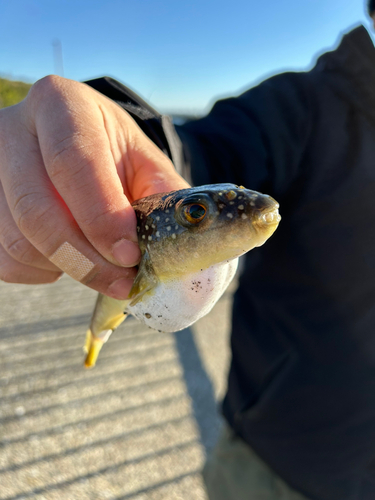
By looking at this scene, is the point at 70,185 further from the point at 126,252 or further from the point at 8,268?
the point at 8,268

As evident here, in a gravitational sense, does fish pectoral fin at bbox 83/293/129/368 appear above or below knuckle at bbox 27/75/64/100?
below

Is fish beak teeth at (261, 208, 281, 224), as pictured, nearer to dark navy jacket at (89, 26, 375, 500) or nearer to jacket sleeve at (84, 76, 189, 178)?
jacket sleeve at (84, 76, 189, 178)

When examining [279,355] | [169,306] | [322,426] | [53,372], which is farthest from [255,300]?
[53,372]

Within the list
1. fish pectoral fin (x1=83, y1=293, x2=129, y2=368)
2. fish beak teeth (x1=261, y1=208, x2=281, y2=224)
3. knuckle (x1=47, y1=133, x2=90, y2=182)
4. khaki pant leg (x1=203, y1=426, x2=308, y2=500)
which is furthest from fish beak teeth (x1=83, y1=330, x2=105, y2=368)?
khaki pant leg (x1=203, y1=426, x2=308, y2=500)

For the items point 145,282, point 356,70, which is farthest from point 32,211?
point 356,70

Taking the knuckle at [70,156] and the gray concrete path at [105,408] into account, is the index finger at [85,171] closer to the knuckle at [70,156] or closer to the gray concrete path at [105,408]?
the knuckle at [70,156]

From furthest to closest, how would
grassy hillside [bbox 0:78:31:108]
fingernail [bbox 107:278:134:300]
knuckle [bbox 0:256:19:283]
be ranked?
grassy hillside [bbox 0:78:31:108] → knuckle [bbox 0:256:19:283] → fingernail [bbox 107:278:134:300]

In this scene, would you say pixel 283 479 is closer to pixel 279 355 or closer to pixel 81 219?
pixel 279 355

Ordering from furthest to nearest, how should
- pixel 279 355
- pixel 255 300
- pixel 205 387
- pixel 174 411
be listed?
pixel 205 387 → pixel 174 411 → pixel 255 300 → pixel 279 355
